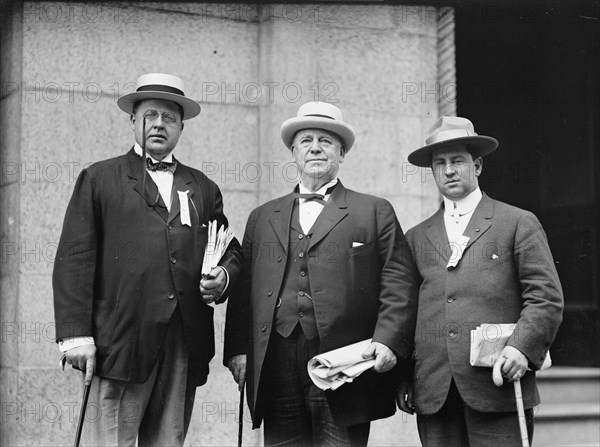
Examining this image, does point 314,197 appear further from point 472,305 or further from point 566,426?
point 566,426

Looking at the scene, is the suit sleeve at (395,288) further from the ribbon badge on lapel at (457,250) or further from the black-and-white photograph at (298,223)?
the ribbon badge on lapel at (457,250)

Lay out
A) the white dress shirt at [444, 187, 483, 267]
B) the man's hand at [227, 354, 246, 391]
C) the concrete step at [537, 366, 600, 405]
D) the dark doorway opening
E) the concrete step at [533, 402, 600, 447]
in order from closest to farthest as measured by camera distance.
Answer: the white dress shirt at [444, 187, 483, 267]
the man's hand at [227, 354, 246, 391]
the concrete step at [533, 402, 600, 447]
the concrete step at [537, 366, 600, 405]
the dark doorway opening

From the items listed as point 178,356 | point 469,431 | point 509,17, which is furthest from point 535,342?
point 509,17

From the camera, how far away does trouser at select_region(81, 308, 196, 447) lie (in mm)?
4188

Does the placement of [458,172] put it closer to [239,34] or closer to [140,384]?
[140,384]

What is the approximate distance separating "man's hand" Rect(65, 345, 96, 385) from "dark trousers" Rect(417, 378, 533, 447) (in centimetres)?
155

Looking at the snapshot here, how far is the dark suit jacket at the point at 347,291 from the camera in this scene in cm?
418

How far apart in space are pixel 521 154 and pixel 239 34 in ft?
10.2

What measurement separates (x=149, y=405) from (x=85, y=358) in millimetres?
388

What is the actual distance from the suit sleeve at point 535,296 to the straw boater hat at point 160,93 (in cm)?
174

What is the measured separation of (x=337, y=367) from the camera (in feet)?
13.3

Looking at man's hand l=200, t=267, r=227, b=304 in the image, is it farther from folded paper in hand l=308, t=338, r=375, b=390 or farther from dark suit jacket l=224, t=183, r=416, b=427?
folded paper in hand l=308, t=338, r=375, b=390

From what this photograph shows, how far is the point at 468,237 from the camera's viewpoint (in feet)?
14.0

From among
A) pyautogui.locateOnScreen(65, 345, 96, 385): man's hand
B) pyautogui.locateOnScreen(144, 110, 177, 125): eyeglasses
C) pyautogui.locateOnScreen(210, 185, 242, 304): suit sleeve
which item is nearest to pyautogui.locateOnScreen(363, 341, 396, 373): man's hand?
pyautogui.locateOnScreen(210, 185, 242, 304): suit sleeve
